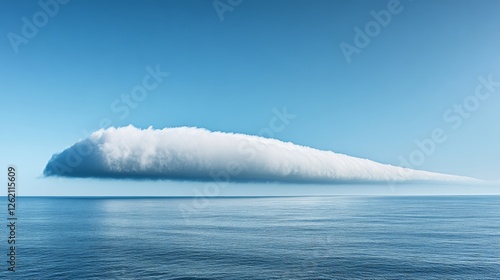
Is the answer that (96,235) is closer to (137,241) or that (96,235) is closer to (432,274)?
(137,241)

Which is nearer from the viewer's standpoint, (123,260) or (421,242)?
(123,260)

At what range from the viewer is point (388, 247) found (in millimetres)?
86375

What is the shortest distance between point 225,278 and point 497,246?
71.8m

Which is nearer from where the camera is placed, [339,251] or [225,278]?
[225,278]

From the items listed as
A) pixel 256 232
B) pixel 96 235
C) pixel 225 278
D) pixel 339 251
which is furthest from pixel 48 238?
pixel 339 251

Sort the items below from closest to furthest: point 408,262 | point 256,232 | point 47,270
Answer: point 47,270 → point 408,262 → point 256,232

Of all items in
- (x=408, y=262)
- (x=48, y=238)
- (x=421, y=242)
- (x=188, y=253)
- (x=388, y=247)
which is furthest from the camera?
(x=48, y=238)

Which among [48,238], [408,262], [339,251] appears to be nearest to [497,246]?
[408,262]

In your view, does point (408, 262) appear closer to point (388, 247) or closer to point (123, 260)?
point (388, 247)

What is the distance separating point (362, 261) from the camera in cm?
7031

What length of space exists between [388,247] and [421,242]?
46.7 ft

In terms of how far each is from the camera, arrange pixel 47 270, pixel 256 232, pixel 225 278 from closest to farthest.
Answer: pixel 225 278 → pixel 47 270 → pixel 256 232

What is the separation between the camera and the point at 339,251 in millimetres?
80625

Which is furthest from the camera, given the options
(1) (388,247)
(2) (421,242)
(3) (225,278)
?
(2) (421,242)
